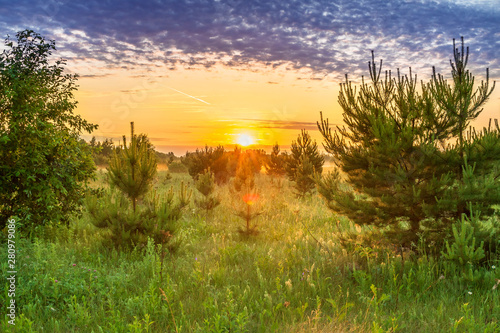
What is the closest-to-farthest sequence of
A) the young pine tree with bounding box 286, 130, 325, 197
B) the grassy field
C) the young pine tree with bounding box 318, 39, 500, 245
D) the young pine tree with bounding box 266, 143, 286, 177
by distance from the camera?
the grassy field, the young pine tree with bounding box 318, 39, 500, 245, the young pine tree with bounding box 286, 130, 325, 197, the young pine tree with bounding box 266, 143, 286, 177

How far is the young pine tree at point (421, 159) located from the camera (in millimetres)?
5859

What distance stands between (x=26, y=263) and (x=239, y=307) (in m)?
4.04

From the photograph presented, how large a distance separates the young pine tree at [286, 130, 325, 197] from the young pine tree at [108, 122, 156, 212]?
10591 mm

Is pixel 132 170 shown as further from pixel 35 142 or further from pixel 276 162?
pixel 276 162

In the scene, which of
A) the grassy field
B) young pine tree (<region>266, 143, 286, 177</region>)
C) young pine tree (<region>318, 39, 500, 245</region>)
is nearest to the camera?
the grassy field

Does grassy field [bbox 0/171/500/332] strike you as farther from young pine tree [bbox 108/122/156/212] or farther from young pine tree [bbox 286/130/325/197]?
young pine tree [bbox 286/130/325/197]

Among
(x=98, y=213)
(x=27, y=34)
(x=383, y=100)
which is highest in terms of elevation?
(x=27, y=34)

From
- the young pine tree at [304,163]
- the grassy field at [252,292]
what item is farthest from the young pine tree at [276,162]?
the grassy field at [252,292]

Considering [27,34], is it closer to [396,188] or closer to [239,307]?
[239,307]

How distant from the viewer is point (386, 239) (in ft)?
21.9

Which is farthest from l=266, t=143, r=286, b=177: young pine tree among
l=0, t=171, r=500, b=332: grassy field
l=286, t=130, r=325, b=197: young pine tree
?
l=0, t=171, r=500, b=332: grassy field

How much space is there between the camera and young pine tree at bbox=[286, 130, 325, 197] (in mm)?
16969

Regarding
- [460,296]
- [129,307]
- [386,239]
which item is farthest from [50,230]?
[460,296]

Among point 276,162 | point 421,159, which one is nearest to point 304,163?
point 276,162
